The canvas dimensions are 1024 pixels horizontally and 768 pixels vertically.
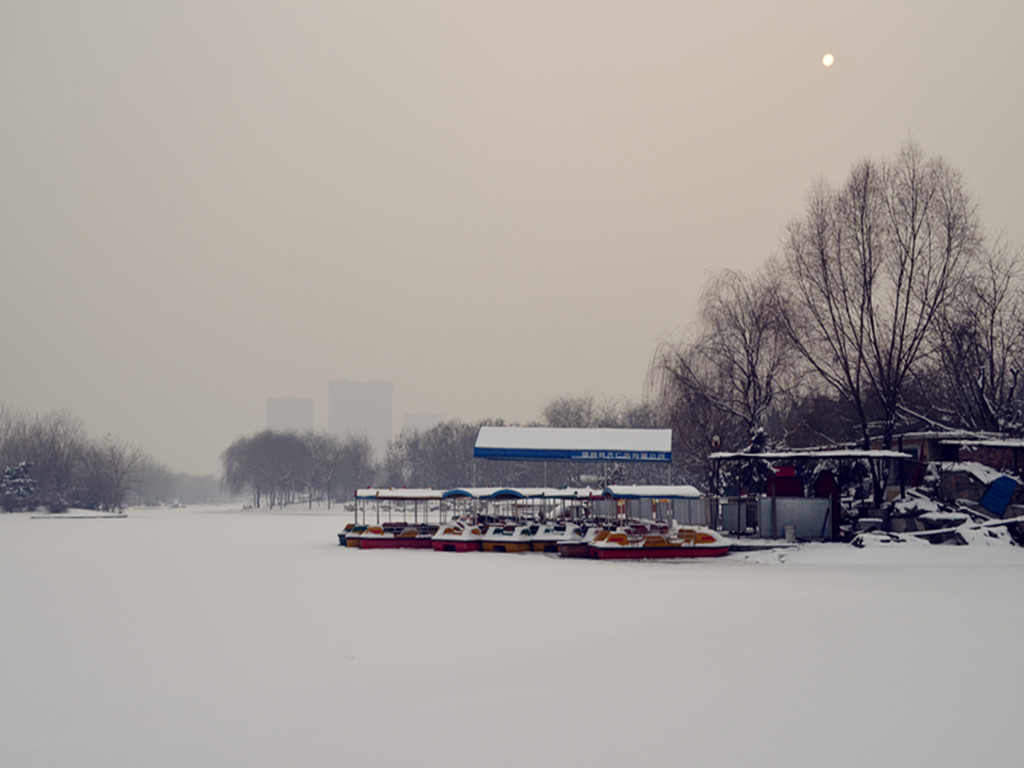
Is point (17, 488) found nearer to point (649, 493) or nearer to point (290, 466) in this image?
point (290, 466)

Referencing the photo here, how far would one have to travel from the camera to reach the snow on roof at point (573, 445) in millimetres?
46688

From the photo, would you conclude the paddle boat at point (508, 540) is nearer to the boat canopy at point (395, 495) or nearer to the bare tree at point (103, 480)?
the boat canopy at point (395, 495)

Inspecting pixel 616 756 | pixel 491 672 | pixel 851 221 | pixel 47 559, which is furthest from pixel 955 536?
pixel 47 559

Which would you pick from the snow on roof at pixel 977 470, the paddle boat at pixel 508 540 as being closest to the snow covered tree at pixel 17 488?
the paddle boat at pixel 508 540

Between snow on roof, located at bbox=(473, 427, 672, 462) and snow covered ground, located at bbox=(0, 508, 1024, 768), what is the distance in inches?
874

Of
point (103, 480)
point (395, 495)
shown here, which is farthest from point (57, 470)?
point (395, 495)

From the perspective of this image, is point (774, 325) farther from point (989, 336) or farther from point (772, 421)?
point (772, 421)

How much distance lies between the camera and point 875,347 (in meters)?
38.5

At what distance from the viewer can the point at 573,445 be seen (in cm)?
4781

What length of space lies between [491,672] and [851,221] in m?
32.6

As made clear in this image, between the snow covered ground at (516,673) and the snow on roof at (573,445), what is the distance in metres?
22.2

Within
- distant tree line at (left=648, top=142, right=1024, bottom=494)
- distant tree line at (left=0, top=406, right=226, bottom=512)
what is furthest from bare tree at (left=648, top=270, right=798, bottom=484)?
distant tree line at (left=0, top=406, right=226, bottom=512)

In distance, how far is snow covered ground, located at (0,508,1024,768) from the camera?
9.07 m

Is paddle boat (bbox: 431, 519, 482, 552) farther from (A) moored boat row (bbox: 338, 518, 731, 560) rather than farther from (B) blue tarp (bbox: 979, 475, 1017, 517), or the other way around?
(B) blue tarp (bbox: 979, 475, 1017, 517)
